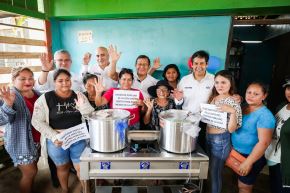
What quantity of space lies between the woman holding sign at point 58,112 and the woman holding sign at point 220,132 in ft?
3.43

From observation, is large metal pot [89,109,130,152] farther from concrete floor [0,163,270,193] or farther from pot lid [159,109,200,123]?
concrete floor [0,163,270,193]

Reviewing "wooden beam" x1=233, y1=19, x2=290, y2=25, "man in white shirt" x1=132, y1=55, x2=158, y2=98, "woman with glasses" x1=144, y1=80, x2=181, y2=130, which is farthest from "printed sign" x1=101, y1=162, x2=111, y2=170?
"wooden beam" x1=233, y1=19, x2=290, y2=25

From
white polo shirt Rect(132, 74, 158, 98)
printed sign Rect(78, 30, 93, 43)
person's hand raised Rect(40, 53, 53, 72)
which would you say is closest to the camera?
person's hand raised Rect(40, 53, 53, 72)

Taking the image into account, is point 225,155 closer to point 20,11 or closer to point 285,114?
point 285,114

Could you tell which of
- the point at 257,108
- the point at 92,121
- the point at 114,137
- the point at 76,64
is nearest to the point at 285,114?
the point at 257,108

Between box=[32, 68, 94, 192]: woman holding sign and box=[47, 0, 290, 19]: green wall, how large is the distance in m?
1.64

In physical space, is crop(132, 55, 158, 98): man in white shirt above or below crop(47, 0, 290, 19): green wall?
below

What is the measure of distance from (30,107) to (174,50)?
216 centimetres

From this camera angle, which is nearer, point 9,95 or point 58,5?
point 9,95

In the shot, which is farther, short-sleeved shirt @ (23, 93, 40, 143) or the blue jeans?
short-sleeved shirt @ (23, 93, 40, 143)

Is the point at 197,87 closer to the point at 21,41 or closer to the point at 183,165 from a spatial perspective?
the point at 183,165

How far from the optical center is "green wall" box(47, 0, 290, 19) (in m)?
2.45

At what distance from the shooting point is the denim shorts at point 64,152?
1695mm

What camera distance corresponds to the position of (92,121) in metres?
1.28
